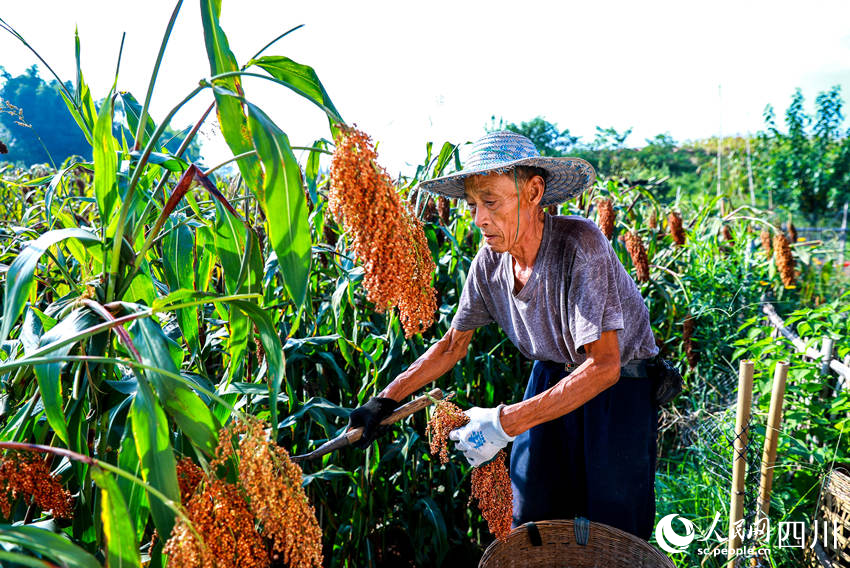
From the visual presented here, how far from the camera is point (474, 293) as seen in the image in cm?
200

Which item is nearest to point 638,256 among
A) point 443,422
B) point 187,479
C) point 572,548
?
point 572,548

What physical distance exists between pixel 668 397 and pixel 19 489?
5.92 ft

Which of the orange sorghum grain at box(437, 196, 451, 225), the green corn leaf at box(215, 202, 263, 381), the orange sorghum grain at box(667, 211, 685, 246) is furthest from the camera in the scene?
the orange sorghum grain at box(667, 211, 685, 246)

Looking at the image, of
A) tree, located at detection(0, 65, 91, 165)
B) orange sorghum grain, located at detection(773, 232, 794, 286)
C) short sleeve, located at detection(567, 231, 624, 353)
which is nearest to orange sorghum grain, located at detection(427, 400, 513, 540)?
short sleeve, located at detection(567, 231, 624, 353)

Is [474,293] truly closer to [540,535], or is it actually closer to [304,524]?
[540,535]

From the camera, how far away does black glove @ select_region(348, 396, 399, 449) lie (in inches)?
57.8

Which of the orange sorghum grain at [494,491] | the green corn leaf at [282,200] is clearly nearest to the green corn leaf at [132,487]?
the green corn leaf at [282,200]

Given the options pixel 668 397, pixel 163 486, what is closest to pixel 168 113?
pixel 163 486

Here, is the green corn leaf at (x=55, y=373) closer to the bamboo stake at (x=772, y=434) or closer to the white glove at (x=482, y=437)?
the white glove at (x=482, y=437)

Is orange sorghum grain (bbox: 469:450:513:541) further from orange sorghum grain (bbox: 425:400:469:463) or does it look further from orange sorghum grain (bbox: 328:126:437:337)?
orange sorghum grain (bbox: 328:126:437:337)

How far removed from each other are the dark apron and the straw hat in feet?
1.97

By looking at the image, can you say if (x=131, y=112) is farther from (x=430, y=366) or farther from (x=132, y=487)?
(x=430, y=366)

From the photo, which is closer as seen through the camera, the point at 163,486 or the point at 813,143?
the point at 163,486

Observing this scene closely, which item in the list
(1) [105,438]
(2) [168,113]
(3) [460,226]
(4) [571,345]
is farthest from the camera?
(3) [460,226]
